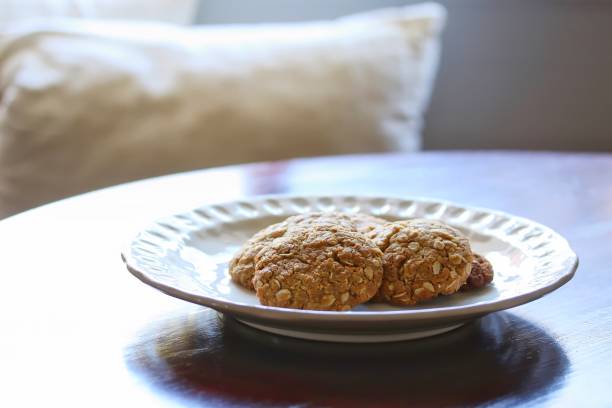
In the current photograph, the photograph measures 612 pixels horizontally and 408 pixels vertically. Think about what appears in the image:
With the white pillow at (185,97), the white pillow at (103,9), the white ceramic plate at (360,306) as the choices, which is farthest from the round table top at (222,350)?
the white pillow at (103,9)

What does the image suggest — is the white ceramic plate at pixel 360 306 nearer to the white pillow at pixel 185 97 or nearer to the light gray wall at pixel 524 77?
the white pillow at pixel 185 97

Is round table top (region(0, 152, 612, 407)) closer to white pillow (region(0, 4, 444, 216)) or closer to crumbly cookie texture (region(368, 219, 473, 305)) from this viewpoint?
crumbly cookie texture (region(368, 219, 473, 305))

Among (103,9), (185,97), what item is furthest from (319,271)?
(103,9)

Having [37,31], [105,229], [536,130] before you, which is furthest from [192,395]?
[536,130]

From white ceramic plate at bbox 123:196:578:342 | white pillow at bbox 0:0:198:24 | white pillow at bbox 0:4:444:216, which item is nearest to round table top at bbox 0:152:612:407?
white ceramic plate at bbox 123:196:578:342

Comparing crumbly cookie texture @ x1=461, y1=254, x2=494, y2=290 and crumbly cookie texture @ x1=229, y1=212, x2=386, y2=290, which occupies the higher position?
crumbly cookie texture @ x1=229, y1=212, x2=386, y2=290
